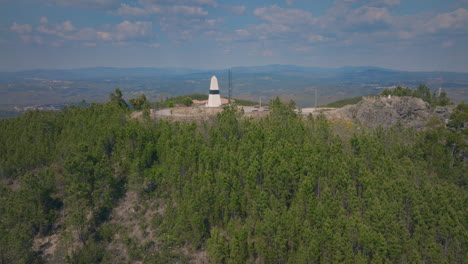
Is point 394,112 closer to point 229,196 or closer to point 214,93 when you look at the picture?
point 214,93

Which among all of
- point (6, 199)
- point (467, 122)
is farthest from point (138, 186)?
point (467, 122)

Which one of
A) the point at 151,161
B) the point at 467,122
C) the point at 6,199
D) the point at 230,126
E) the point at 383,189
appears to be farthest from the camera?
the point at 467,122

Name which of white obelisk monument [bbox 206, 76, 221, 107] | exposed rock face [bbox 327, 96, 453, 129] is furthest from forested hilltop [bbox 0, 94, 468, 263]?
white obelisk monument [bbox 206, 76, 221, 107]

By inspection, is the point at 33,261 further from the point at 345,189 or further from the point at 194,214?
the point at 345,189

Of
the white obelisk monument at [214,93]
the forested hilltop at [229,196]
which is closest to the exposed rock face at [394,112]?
the forested hilltop at [229,196]

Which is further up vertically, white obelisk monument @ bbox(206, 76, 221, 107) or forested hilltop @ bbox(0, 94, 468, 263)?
white obelisk monument @ bbox(206, 76, 221, 107)

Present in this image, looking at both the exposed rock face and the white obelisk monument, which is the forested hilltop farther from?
the white obelisk monument

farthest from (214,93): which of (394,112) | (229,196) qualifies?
(229,196)
